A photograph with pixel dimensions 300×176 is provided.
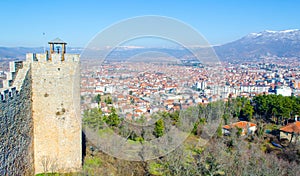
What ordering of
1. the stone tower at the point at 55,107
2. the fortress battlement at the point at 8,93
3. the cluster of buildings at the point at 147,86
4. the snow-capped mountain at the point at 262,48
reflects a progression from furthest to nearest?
the snow-capped mountain at the point at 262,48, the cluster of buildings at the point at 147,86, the stone tower at the point at 55,107, the fortress battlement at the point at 8,93

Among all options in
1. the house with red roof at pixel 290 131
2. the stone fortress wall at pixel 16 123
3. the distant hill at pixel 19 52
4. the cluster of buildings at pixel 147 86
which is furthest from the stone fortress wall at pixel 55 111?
the house with red roof at pixel 290 131

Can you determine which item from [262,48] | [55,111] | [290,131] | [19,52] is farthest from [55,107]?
[262,48]

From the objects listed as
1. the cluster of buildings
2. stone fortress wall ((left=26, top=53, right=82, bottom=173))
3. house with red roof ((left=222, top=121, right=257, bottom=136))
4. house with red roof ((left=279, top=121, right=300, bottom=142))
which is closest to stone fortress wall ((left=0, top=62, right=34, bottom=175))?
stone fortress wall ((left=26, top=53, right=82, bottom=173))

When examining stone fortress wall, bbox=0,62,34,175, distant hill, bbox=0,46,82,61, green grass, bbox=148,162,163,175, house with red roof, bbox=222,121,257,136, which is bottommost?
house with red roof, bbox=222,121,257,136

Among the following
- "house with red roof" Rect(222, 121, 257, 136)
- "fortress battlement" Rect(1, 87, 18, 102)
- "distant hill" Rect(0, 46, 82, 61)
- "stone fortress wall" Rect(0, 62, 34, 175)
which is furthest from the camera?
"house with red roof" Rect(222, 121, 257, 136)

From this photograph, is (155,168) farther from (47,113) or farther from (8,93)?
(8,93)

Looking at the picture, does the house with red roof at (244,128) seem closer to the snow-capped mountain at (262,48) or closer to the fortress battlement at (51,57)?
the fortress battlement at (51,57)

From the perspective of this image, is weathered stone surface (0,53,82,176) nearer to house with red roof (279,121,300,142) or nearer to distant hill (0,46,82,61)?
distant hill (0,46,82,61)
